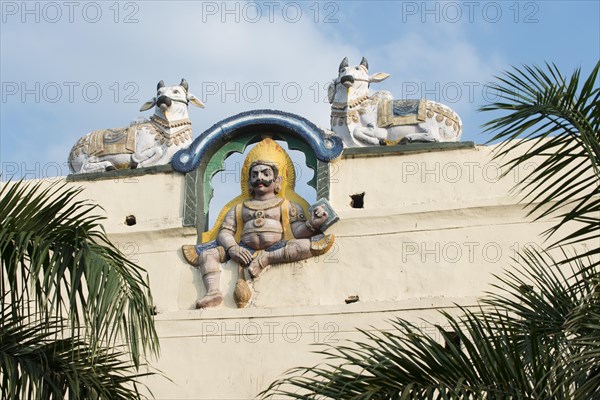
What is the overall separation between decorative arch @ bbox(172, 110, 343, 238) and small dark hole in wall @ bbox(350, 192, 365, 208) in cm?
48

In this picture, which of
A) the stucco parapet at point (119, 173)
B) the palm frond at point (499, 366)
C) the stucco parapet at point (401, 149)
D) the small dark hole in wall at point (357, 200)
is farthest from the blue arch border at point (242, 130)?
the palm frond at point (499, 366)

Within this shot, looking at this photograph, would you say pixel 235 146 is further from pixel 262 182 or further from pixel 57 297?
pixel 57 297

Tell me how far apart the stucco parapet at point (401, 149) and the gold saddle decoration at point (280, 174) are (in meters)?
0.71

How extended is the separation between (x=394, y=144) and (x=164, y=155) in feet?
9.26

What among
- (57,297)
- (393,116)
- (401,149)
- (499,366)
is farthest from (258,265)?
(499,366)

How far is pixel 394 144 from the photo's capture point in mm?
16906

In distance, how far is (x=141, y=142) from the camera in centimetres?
1764

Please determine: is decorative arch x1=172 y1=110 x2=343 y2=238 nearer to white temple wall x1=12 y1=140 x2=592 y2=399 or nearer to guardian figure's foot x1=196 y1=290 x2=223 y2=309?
white temple wall x1=12 y1=140 x2=592 y2=399

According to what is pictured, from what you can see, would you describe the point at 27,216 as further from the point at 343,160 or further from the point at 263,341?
the point at 343,160

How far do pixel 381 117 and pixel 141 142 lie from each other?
9.73 feet

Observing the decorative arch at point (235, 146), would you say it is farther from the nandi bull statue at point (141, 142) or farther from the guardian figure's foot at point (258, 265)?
the guardian figure's foot at point (258, 265)

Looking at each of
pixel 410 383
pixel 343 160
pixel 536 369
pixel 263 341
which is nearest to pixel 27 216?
pixel 410 383

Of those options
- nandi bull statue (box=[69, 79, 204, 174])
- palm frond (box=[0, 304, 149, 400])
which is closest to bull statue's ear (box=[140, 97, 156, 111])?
nandi bull statue (box=[69, 79, 204, 174])

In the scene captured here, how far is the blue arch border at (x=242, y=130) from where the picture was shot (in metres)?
17.0
